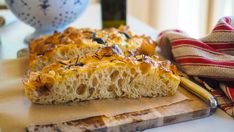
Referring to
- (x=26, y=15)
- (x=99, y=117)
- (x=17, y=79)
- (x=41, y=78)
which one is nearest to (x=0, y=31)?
(x=26, y=15)

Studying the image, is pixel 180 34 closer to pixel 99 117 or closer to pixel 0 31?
pixel 99 117

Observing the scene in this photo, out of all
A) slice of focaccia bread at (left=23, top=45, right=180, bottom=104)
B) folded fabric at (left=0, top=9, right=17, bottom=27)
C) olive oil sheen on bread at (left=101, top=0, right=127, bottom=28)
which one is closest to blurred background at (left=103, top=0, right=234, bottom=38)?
olive oil sheen on bread at (left=101, top=0, right=127, bottom=28)

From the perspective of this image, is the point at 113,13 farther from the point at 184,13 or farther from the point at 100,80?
the point at 184,13

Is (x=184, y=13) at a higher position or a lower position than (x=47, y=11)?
lower

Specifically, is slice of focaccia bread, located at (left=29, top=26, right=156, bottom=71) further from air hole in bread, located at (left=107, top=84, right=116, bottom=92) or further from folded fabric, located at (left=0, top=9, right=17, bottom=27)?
folded fabric, located at (left=0, top=9, right=17, bottom=27)

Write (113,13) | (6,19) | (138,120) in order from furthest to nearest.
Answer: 1. (6,19)
2. (113,13)
3. (138,120)

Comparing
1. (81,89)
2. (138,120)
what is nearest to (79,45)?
(81,89)

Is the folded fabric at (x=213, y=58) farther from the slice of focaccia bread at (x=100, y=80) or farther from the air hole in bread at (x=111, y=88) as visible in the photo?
the air hole in bread at (x=111, y=88)

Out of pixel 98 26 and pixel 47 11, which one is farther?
pixel 98 26
